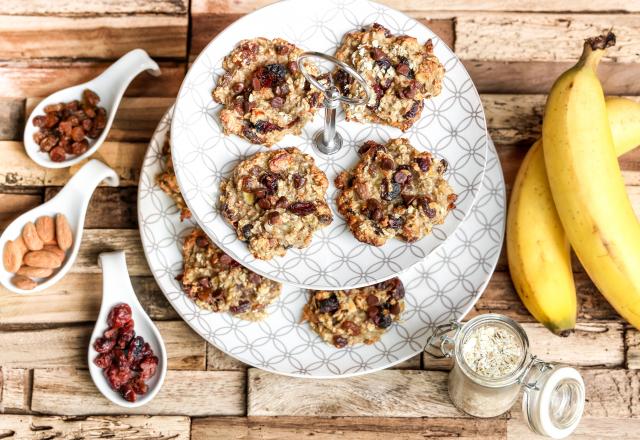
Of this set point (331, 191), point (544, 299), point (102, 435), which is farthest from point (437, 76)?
point (102, 435)

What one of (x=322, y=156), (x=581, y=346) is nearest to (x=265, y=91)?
(x=322, y=156)

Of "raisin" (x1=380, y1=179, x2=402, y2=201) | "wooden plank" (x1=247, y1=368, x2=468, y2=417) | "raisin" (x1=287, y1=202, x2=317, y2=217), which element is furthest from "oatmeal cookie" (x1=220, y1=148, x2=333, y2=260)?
"wooden plank" (x1=247, y1=368, x2=468, y2=417)

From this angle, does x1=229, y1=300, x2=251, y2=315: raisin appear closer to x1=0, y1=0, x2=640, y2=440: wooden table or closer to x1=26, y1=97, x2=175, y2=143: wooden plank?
x1=0, y1=0, x2=640, y2=440: wooden table

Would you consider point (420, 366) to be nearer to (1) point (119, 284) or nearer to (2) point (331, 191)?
(2) point (331, 191)

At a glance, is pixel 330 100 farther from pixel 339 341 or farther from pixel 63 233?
pixel 63 233

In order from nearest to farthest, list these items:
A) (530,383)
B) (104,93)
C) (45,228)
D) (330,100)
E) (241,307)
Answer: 1. (330,100)
2. (530,383)
3. (241,307)
4. (45,228)
5. (104,93)
